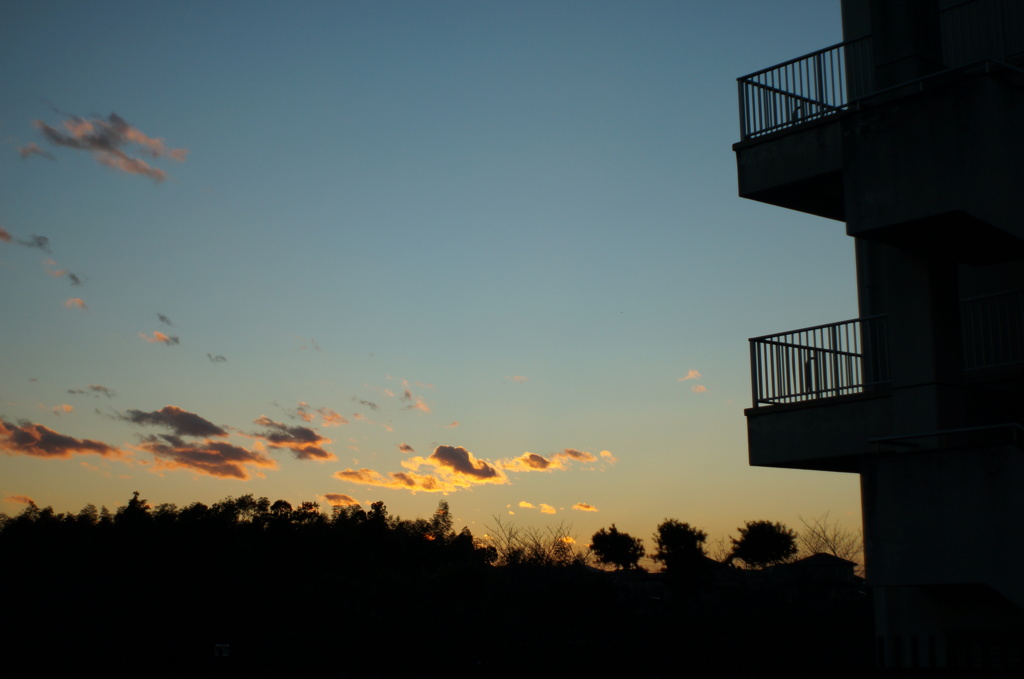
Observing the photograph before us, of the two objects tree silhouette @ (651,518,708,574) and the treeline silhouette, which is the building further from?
tree silhouette @ (651,518,708,574)

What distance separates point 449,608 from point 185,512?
102 feet

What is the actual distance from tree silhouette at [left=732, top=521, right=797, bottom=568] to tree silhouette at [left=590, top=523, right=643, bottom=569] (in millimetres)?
7867

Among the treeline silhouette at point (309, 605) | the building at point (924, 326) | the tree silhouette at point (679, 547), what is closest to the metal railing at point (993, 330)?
the building at point (924, 326)

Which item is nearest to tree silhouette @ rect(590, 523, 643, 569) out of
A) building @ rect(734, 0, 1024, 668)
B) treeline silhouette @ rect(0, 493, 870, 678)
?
treeline silhouette @ rect(0, 493, 870, 678)

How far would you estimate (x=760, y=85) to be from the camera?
15.9 metres

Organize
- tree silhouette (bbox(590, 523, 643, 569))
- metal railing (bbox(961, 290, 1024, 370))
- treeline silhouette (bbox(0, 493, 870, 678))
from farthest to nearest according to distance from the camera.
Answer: tree silhouette (bbox(590, 523, 643, 569))
treeline silhouette (bbox(0, 493, 870, 678))
metal railing (bbox(961, 290, 1024, 370))

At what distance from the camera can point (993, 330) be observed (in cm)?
1478

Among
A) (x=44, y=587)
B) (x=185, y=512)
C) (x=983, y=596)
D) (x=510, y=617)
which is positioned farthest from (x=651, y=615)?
(x=983, y=596)

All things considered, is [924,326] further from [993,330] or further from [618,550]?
[618,550]

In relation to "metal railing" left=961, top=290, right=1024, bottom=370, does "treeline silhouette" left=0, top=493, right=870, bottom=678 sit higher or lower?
lower

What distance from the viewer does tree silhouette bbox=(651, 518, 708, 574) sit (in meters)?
58.3

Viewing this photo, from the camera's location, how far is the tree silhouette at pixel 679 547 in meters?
58.3

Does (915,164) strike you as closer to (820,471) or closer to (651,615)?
(820,471)

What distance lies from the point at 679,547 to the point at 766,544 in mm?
5758
